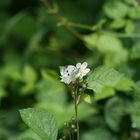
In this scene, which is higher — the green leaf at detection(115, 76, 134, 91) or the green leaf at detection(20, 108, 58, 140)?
the green leaf at detection(115, 76, 134, 91)

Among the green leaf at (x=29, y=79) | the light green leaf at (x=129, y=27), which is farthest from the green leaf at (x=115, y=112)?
the green leaf at (x=29, y=79)

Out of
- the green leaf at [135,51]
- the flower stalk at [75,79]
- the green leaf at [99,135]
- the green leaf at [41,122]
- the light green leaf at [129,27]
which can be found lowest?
the green leaf at [41,122]

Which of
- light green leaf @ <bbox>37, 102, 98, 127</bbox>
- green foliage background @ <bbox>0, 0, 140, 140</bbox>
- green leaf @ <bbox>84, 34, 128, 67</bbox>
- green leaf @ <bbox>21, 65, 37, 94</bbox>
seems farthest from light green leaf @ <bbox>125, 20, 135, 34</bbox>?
green leaf @ <bbox>21, 65, 37, 94</bbox>

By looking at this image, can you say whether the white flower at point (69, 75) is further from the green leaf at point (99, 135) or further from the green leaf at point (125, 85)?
the green leaf at point (99, 135)

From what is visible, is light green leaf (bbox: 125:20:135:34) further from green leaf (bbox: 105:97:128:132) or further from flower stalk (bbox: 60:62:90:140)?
flower stalk (bbox: 60:62:90:140)

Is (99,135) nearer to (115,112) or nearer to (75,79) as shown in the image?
(115,112)

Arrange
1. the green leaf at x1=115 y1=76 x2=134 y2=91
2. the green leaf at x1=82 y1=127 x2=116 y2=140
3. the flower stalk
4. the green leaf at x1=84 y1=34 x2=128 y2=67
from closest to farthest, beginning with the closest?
the flower stalk → the green leaf at x1=115 y1=76 x2=134 y2=91 → the green leaf at x1=82 y1=127 x2=116 y2=140 → the green leaf at x1=84 y1=34 x2=128 y2=67

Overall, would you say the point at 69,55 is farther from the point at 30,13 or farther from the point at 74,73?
the point at 74,73

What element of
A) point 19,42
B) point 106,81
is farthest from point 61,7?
point 106,81
